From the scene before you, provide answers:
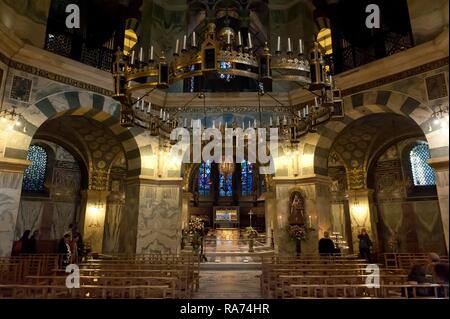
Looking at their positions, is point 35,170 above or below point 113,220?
above

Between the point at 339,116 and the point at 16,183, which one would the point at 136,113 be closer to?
the point at 16,183

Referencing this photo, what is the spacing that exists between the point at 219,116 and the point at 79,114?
4711 millimetres

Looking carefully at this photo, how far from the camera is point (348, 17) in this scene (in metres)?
11.9

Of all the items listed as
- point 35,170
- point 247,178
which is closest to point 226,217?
point 247,178

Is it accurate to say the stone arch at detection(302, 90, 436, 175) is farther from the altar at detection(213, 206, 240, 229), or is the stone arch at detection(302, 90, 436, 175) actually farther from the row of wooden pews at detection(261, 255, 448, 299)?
the altar at detection(213, 206, 240, 229)

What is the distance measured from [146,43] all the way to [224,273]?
859cm

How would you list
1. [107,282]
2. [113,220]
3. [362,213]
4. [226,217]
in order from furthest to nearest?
[226,217], [113,220], [362,213], [107,282]

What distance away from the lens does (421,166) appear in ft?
43.2

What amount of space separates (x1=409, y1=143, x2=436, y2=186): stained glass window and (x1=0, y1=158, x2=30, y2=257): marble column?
13881 millimetres

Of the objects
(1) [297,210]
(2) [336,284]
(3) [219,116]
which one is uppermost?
(3) [219,116]

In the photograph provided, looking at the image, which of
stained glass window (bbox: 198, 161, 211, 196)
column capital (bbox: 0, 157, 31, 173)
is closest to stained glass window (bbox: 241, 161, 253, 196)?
stained glass window (bbox: 198, 161, 211, 196)

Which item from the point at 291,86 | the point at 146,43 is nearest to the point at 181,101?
the point at 146,43

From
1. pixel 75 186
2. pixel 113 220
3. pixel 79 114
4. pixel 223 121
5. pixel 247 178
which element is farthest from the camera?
pixel 247 178

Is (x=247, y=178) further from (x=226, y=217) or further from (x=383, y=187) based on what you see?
(x=383, y=187)
